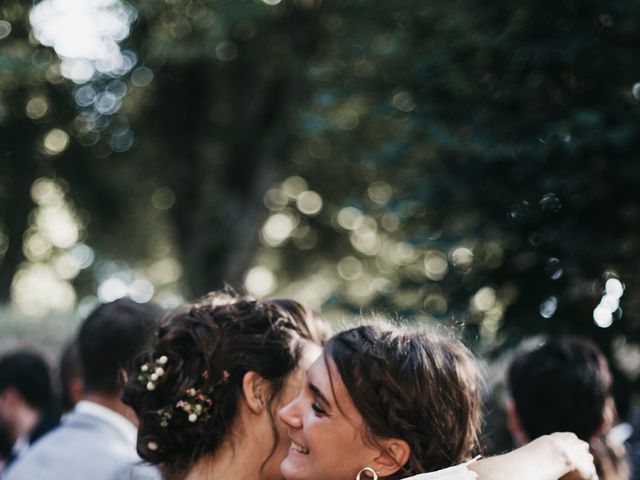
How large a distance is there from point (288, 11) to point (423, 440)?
491 inches

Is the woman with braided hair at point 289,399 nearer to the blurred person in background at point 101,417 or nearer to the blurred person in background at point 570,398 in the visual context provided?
the blurred person in background at point 101,417

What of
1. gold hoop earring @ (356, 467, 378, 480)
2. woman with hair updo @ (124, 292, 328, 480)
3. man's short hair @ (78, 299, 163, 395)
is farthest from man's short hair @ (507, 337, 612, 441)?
man's short hair @ (78, 299, 163, 395)

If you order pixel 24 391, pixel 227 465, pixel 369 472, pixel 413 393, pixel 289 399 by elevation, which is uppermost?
pixel 413 393

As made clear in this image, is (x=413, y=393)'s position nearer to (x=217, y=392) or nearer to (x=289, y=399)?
(x=289, y=399)

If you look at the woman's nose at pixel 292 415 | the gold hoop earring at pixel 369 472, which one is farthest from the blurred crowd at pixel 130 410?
the gold hoop earring at pixel 369 472

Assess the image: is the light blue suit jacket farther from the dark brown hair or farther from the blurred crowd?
the dark brown hair

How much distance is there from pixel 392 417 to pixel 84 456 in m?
1.57

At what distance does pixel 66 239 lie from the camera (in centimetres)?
2275

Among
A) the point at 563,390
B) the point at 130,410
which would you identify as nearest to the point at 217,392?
the point at 130,410

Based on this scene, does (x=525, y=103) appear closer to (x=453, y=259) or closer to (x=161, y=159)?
(x=453, y=259)

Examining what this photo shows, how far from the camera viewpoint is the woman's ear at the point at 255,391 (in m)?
2.84

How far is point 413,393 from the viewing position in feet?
8.16

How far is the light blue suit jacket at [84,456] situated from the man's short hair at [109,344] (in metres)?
0.18

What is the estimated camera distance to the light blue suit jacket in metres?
3.41
